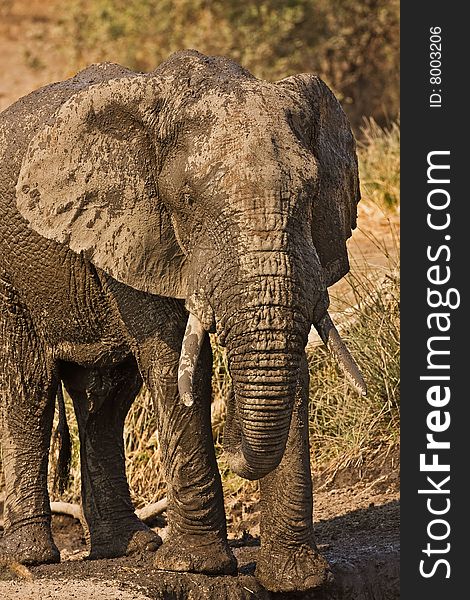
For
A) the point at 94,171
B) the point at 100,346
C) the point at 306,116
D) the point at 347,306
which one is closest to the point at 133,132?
the point at 94,171

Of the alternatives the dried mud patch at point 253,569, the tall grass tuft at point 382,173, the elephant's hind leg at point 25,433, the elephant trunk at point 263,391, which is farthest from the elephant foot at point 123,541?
the tall grass tuft at point 382,173

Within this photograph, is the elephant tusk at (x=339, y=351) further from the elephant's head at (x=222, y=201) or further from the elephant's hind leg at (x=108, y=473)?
the elephant's hind leg at (x=108, y=473)

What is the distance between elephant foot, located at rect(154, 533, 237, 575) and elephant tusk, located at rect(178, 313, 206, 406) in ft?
2.83

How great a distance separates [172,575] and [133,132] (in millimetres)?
1732

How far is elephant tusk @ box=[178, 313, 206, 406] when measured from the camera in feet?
17.8

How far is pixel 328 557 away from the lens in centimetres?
688

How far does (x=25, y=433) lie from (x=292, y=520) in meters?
1.41

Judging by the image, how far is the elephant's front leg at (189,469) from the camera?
598cm

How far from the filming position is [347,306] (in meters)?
8.89

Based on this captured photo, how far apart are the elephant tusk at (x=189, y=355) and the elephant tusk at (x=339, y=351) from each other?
42 centimetres

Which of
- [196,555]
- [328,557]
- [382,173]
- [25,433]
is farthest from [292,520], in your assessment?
[382,173]

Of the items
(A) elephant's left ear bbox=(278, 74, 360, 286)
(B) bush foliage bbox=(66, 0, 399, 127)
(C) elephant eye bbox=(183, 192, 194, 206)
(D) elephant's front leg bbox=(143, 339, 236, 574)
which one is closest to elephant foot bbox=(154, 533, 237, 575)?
(D) elephant's front leg bbox=(143, 339, 236, 574)

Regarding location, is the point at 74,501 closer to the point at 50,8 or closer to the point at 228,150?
the point at 228,150

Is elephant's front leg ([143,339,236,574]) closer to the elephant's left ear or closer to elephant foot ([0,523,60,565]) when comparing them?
the elephant's left ear
